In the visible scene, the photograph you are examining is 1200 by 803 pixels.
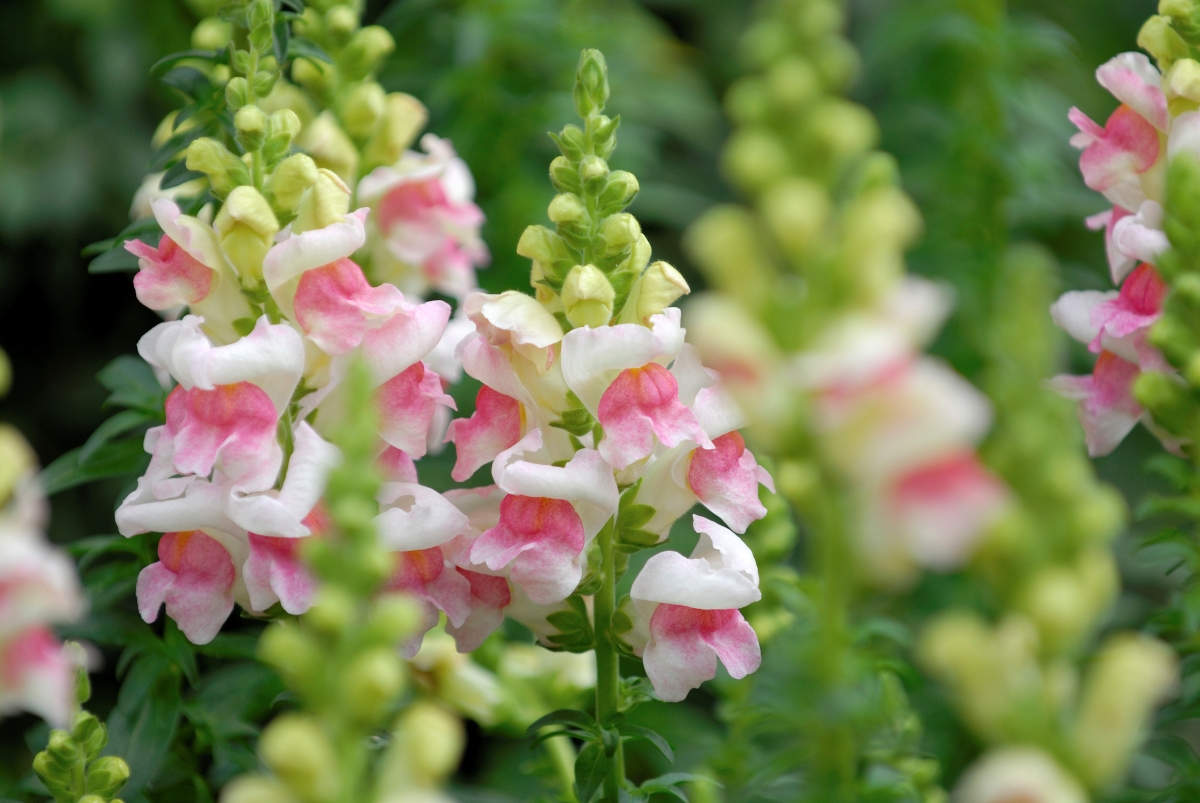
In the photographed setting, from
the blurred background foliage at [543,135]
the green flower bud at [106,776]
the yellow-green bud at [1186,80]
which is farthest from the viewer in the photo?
the blurred background foliage at [543,135]

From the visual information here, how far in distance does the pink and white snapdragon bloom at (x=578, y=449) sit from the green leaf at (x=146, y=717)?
23 cm

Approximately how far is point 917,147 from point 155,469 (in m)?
1.29

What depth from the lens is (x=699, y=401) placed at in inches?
33.2

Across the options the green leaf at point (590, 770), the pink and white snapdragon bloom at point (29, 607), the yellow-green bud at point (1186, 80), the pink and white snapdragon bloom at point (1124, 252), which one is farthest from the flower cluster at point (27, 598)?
the yellow-green bud at point (1186, 80)

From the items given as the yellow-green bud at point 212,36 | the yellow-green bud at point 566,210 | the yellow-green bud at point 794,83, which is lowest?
the yellow-green bud at point 212,36

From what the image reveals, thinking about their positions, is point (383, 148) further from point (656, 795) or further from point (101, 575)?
point (656, 795)

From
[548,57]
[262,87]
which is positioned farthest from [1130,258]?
[548,57]

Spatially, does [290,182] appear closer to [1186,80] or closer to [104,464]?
[104,464]

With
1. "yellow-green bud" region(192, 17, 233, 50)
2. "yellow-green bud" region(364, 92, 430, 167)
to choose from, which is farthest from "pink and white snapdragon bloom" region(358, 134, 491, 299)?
"yellow-green bud" region(192, 17, 233, 50)

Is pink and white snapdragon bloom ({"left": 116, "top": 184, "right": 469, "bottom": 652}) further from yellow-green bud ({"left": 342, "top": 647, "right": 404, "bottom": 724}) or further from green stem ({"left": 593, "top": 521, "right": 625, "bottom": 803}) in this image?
yellow-green bud ({"left": 342, "top": 647, "right": 404, "bottom": 724})

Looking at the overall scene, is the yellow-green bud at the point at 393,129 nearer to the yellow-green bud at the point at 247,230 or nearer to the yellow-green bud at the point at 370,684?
the yellow-green bud at the point at 247,230

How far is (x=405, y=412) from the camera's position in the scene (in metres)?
0.84

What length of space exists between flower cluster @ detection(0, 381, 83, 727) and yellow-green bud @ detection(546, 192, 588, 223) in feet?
1.12

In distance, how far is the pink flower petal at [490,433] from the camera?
85 centimetres
